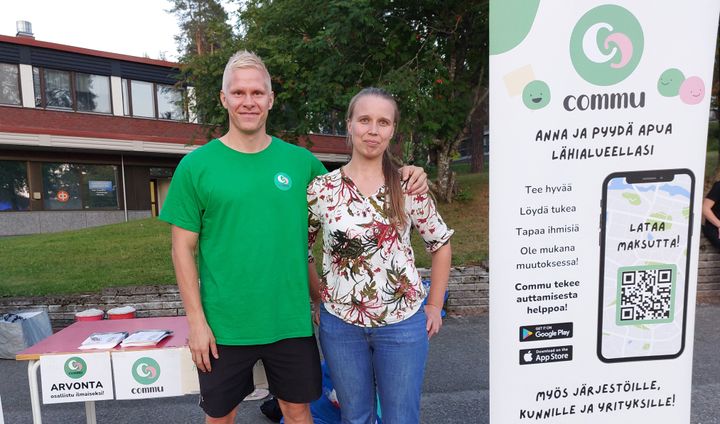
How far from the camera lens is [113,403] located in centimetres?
331

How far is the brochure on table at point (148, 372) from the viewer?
2312 mm

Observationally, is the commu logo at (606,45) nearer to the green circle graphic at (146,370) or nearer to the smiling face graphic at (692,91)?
the smiling face graphic at (692,91)

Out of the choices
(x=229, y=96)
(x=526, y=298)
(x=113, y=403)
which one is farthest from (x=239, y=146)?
(x=113, y=403)

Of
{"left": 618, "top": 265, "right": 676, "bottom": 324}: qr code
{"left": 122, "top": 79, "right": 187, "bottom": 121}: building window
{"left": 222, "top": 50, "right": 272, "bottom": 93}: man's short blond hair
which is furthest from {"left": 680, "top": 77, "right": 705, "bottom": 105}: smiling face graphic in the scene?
{"left": 122, "top": 79, "right": 187, "bottom": 121}: building window

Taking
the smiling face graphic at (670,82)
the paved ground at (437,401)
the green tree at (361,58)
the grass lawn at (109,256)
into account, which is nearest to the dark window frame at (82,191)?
the grass lawn at (109,256)

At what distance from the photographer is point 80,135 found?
1692 cm

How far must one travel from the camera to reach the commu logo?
68.8 inches

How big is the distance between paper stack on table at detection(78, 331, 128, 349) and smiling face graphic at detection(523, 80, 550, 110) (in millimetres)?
2363

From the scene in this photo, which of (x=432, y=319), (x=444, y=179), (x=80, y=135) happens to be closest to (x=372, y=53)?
(x=444, y=179)

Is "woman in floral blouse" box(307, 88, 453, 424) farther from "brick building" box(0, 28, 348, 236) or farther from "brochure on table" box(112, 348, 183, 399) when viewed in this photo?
"brick building" box(0, 28, 348, 236)

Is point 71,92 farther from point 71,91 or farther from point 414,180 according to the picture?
point 414,180

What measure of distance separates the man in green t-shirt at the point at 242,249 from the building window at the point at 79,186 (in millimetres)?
18881

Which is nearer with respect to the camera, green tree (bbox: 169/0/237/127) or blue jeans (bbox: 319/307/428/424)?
blue jeans (bbox: 319/307/428/424)

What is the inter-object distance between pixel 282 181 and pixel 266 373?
2.99ft
